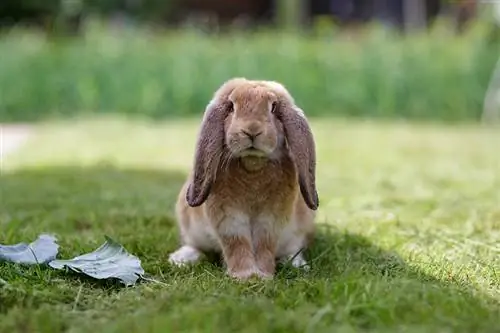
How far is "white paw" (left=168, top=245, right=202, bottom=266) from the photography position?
2941 mm

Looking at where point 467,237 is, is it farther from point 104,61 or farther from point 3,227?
point 104,61

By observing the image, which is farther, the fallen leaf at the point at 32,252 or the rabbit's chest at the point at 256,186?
the rabbit's chest at the point at 256,186

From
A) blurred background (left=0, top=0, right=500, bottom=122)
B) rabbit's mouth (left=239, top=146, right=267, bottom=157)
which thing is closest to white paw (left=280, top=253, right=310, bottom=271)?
rabbit's mouth (left=239, top=146, right=267, bottom=157)

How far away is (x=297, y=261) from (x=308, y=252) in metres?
0.24

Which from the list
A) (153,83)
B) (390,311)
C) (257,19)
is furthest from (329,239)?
(257,19)

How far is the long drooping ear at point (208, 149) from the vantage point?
271cm

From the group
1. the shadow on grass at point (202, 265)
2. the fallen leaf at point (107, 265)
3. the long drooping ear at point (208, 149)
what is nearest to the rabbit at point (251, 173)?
the long drooping ear at point (208, 149)

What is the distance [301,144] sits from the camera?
2.70 metres

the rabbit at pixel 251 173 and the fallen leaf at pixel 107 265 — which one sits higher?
the rabbit at pixel 251 173

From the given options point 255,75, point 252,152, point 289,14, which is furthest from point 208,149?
point 289,14

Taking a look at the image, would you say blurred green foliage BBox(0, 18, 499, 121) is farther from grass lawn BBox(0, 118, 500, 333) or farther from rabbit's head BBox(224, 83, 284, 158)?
rabbit's head BBox(224, 83, 284, 158)

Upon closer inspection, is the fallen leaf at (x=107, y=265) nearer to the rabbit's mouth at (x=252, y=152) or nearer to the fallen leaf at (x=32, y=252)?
the fallen leaf at (x=32, y=252)

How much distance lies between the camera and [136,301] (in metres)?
2.30

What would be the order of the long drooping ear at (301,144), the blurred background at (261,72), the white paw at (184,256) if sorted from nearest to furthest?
the long drooping ear at (301,144)
the white paw at (184,256)
the blurred background at (261,72)
